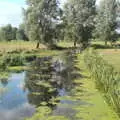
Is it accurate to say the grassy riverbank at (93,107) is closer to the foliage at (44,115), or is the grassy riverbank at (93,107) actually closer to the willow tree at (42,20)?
the foliage at (44,115)

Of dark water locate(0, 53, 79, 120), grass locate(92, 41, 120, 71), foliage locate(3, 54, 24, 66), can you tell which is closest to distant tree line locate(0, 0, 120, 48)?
grass locate(92, 41, 120, 71)

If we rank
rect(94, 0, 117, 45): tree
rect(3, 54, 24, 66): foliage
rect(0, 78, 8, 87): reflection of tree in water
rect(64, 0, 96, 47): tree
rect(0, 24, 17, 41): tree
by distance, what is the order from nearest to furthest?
rect(0, 78, 8, 87): reflection of tree in water → rect(3, 54, 24, 66): foliage → rect(64, 0, 96, 47): tree → rect(94, 0, 117, 45): tree → rect(0, 24, 17, 41): tree

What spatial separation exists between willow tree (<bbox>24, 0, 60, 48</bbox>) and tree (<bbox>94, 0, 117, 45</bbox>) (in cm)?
1491

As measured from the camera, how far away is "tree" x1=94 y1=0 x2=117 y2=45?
8231 centimetres

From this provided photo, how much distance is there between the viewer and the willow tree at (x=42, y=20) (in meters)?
67.2

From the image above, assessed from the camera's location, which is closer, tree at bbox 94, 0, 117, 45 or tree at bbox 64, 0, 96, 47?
tree at bbox 64, 0, 96, 47

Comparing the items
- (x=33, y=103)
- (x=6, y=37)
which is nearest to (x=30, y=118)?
(x=33, y=103)

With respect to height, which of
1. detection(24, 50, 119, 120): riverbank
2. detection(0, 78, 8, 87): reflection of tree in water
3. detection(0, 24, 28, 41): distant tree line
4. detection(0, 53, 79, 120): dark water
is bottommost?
detection(0, 78, 8, 87): reflection of tree in water

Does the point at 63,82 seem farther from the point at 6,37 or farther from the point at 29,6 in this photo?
the point at 6,37

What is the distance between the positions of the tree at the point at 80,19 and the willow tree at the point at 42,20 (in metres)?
7.96

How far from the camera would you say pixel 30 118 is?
15.4 metres

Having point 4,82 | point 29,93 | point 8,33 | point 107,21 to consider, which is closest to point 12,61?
point 4,82

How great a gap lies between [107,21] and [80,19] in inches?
284

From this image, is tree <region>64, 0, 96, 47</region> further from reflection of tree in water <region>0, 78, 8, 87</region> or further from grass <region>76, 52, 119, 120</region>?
grass <region>76, 52, 119, 120</region>
